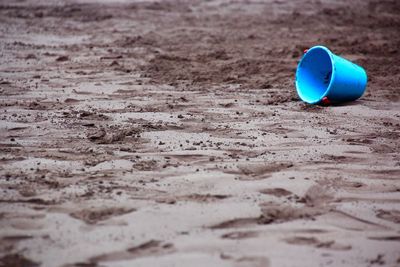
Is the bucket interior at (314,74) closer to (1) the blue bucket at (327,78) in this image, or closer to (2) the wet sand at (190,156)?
(1) the blue bucket at (327,78)

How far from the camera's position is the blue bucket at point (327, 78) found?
4.32 meters

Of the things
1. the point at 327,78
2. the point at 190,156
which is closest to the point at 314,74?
the point at 327,78

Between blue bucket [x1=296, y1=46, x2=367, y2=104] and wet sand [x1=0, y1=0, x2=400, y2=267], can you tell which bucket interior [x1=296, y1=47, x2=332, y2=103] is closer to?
blue bucket [x1=296, y1=46, x2=367, y2=104]

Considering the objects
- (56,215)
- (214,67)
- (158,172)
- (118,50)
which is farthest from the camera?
(118,50)

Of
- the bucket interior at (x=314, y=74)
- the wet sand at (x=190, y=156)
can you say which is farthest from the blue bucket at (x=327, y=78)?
the wet sand at (x=190, y=156)

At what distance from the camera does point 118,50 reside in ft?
20.2

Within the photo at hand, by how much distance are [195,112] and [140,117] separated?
0.48 meters

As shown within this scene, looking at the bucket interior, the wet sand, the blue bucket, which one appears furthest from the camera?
the bucket interior

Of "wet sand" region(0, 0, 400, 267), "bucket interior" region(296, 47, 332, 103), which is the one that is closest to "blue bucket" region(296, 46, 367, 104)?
"bucket interior" region(296, 47, 332, 103)

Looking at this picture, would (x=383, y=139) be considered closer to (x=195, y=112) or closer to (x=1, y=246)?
(x=195, y=112)

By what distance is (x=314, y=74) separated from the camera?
4797 millimetres

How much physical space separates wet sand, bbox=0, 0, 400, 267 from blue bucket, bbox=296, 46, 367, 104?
0.40ft

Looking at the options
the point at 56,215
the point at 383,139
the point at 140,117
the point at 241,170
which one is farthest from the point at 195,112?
the point at 56,215

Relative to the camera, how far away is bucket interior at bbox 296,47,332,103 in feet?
15.3
